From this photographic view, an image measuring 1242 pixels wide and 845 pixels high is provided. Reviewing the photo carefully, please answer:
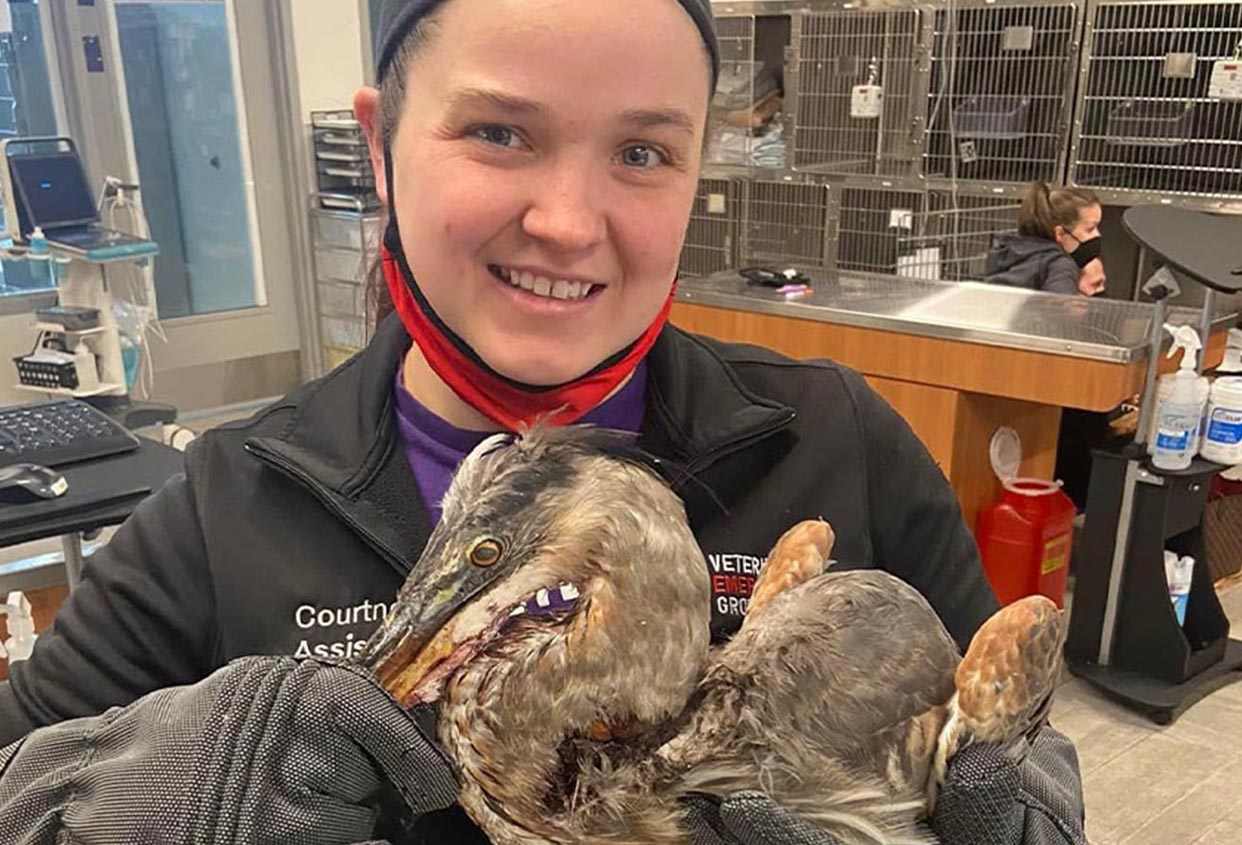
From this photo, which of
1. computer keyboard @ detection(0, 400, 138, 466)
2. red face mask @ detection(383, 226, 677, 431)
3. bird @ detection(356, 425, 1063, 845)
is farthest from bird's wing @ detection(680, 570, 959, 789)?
computer keyboard @ detection(0, 400, 138, 466)

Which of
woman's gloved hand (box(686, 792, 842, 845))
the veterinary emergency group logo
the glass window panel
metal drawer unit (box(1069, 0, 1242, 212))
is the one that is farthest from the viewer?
the glass window panel

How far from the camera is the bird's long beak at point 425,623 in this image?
56cm

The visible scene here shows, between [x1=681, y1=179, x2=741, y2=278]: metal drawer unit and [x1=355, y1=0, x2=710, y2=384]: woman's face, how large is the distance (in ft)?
13.3

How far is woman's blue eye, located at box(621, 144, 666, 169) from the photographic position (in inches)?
28.2

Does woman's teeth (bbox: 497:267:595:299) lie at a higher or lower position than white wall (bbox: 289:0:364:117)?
lower

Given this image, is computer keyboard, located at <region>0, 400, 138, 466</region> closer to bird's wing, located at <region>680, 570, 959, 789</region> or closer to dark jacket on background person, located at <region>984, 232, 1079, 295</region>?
bird's wing, located at <region>680, 570, 959, 789</region>

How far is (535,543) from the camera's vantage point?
1.80 feet

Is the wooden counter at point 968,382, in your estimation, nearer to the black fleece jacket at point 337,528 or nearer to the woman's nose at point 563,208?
the black fleece jacket at point 337,528

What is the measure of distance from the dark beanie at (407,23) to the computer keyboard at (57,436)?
4.57 ft

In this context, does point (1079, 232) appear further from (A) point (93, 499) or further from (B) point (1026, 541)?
(A) point (93, 499)

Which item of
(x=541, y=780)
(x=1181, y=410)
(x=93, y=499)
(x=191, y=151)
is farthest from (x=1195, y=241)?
(x=191, y=151)

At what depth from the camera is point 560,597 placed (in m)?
0.55

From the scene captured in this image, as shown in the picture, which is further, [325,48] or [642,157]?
[325,48]

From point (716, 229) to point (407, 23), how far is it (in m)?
4.22
